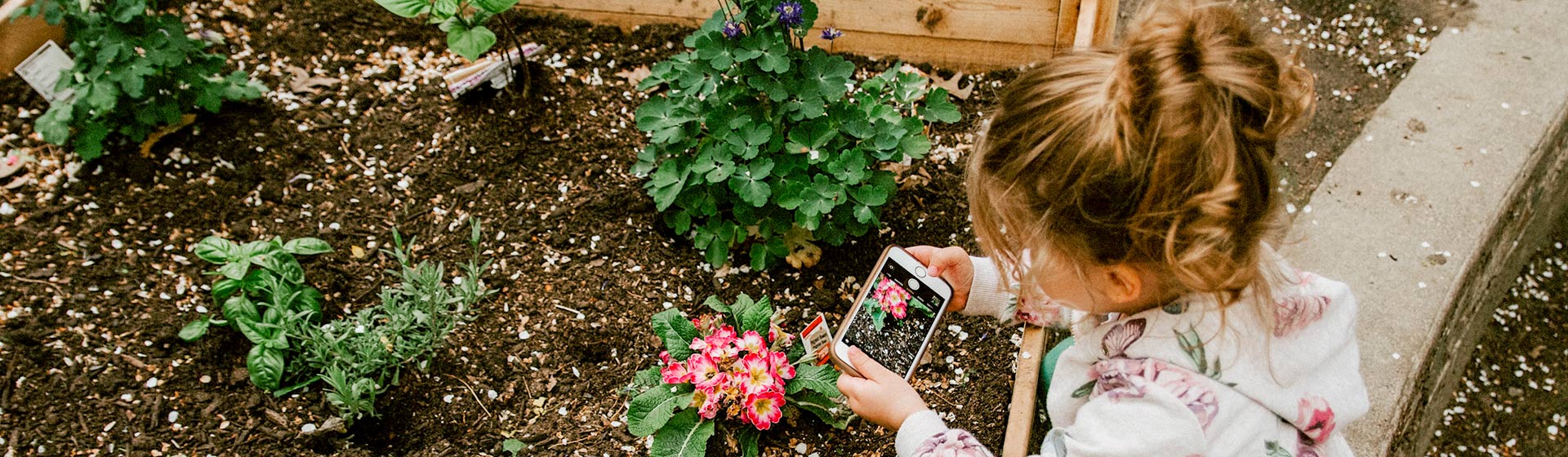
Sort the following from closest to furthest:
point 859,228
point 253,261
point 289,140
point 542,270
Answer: point 253,261, point 859,228, point 542,270, point 289,140

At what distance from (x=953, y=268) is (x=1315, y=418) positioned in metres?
0.67

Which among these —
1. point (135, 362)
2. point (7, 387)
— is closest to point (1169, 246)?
point (135, 362)

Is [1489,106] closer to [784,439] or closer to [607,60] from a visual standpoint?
[784,439]

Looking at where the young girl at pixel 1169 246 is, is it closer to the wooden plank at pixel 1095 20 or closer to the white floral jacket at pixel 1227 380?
the white floral jacket at pixel 1227 380

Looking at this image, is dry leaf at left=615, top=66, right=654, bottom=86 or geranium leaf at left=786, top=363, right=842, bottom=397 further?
dry leaf at left=615, top=66, right=654, bottom=86

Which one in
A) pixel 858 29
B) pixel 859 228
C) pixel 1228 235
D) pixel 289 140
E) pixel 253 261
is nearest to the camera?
pixel 1228 235

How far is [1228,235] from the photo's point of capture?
1171mm

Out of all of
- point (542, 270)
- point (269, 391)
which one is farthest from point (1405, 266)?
point (269, 391)

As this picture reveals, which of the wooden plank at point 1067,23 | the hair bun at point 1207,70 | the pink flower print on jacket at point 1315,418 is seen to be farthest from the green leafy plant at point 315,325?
the wooden plank at point 1067,23

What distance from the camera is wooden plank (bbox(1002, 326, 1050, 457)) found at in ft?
5.69

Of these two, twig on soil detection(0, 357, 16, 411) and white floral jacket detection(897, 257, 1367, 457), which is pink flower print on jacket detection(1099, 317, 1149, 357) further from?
twig on soil detection(0, 357, 16, 411)

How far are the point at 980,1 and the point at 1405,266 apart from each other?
1178mm

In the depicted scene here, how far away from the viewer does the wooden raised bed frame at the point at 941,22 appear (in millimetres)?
2475

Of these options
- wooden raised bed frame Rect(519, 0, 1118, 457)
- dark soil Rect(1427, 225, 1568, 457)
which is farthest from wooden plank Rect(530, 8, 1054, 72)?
dark soil Rect(1427, 225, 1568, 457)
